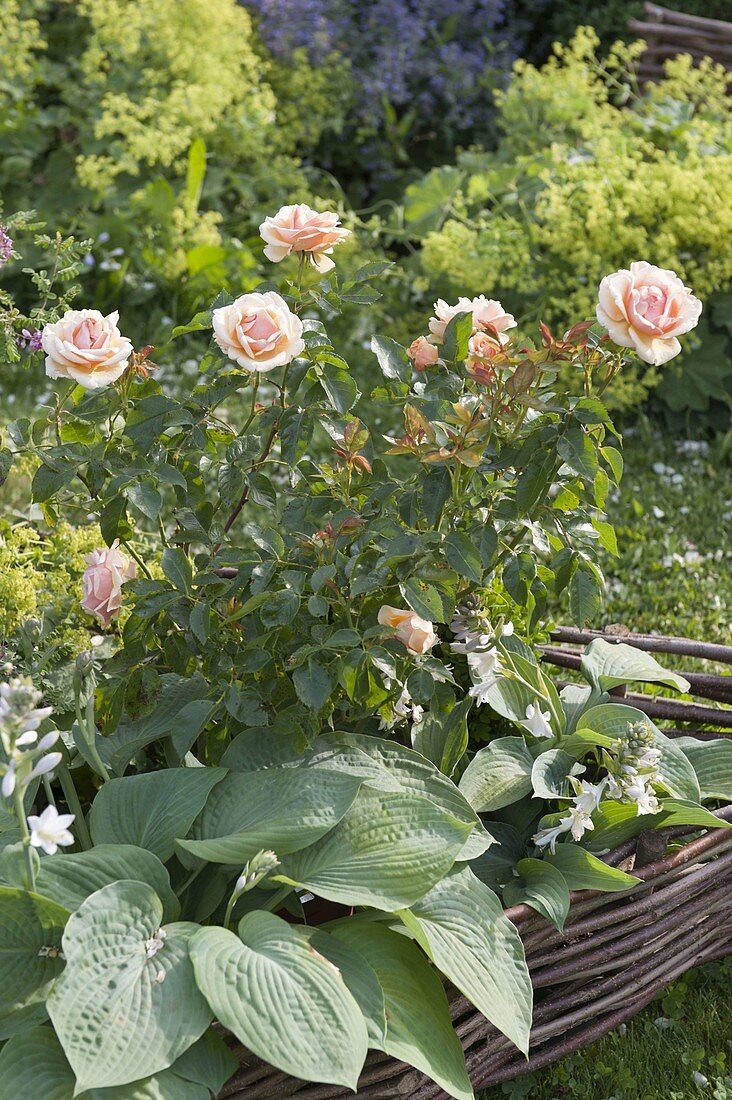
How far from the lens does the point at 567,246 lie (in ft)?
10.7

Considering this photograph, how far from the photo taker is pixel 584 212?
3.34m

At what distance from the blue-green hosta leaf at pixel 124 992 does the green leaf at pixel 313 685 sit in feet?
0.93

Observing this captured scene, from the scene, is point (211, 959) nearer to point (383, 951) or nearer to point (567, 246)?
point (383, 951)

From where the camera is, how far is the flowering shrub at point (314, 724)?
120 centimetres

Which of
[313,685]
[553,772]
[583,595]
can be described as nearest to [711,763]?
[553,772]

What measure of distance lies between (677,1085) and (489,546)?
0.81 m

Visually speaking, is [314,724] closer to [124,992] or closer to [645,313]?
[124,992]

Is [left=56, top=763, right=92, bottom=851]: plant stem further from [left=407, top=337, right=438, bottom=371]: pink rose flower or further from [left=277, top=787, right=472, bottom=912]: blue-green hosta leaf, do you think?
[left=407, top=337, right=438, bottom=371]: pink rose flower

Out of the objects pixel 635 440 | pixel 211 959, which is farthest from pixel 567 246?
pixel 211 959

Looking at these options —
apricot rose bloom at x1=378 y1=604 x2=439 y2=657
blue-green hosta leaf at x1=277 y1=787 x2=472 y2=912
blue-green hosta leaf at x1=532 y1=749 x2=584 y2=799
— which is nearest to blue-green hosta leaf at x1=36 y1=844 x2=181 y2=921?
blue-green hosta leaf at x1=277 y1=787 x2=472 y2=912

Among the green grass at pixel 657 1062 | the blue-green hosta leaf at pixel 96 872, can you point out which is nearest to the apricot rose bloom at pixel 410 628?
the blue-green hosta leaf at pixel 96 872

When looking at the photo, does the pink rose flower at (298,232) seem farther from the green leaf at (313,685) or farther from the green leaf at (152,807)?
the green leaf at (152,807)

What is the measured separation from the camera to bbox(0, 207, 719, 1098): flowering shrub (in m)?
1.20

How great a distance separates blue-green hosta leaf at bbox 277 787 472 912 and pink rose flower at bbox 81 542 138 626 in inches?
16.0
